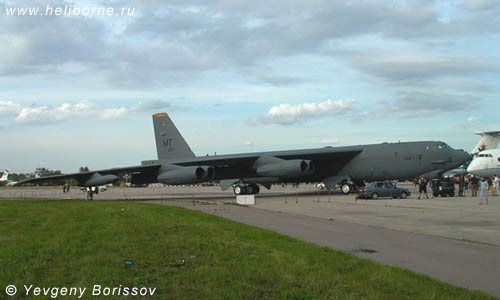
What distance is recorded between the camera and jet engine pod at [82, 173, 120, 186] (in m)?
28.7

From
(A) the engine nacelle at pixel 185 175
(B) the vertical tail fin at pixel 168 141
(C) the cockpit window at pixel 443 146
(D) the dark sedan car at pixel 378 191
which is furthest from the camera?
(B) the vertical tail fin at pixel 168 141

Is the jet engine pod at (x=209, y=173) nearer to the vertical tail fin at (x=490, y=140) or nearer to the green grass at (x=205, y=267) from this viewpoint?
the green grass at (x=205, y=267)

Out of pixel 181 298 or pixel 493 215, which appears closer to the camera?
pixel 181 298

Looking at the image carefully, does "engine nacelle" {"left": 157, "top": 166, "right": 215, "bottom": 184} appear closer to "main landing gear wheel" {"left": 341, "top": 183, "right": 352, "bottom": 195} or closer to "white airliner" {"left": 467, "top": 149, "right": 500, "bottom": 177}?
"main landing gear wheel" {"left": 341, "top": 183, "right": 352, "bottom": 195}

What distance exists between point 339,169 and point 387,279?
26.1 m

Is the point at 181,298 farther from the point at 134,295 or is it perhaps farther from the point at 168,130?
the point at 168,130

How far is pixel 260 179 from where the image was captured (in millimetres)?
33281

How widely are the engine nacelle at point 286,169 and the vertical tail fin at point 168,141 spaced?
23.3 feet

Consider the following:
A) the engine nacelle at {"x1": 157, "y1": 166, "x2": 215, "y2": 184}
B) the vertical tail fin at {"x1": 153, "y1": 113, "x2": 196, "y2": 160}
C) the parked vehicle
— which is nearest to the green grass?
the engine nacelle at {"x1": 157, "y1": 166, "x2": 215, "y2": 184}

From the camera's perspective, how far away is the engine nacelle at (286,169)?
29359mm

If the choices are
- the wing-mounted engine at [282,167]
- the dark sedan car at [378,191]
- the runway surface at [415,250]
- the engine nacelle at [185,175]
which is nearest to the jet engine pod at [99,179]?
the engine nacelle at [185,175]

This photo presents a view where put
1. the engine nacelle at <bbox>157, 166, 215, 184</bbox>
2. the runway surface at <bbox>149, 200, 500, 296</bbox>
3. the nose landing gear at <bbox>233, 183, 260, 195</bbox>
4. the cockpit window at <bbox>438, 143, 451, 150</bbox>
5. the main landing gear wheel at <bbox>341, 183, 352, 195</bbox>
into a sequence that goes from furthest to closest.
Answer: the nose landing gear at <bbox>233, 183, 260, 195</bbox> < the main landing gear wheel at <bbox>341, 183, 352, 195</bbox> < the cockpit window at <bbox>438, 143, 451, 150</bbox> < the engine nacelle at <bbox>157, 166, 215, 184</bbox> < the runway surface at <bbox>149, 200, 500, 296</bbox>

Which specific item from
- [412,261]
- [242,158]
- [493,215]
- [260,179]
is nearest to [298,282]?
[412,261]

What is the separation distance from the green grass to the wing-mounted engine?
1854 centimetres
